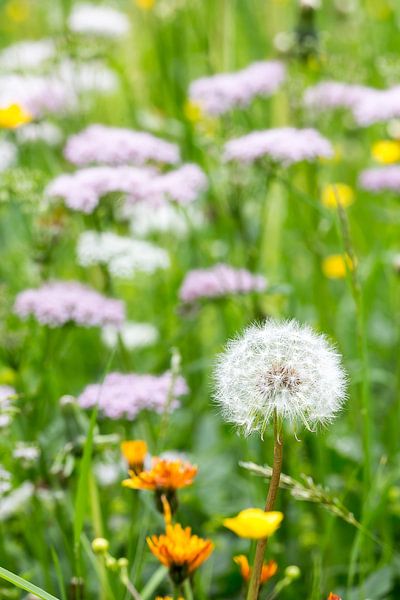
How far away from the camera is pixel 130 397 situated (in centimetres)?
151

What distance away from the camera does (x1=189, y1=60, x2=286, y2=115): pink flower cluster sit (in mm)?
2160

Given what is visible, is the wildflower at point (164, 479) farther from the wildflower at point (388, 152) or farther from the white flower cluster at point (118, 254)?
the wildflower at point (388, 152)

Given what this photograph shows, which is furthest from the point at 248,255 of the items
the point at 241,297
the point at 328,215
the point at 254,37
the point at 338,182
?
the point at 338,182

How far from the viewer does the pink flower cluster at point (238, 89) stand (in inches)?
85.0

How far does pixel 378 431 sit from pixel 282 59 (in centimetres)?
101

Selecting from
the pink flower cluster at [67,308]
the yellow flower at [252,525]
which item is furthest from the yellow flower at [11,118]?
the yellow flower at [252,525]

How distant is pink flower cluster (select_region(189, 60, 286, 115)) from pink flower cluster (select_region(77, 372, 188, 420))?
33.6 inches

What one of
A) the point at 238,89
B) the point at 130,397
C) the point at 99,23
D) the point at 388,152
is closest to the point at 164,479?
the point at 130,397

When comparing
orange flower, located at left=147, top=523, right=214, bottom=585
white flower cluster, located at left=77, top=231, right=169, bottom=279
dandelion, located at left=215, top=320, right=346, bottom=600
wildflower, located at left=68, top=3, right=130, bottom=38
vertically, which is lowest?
orange flower, located at left=147, top=523, right=214, bottom=585

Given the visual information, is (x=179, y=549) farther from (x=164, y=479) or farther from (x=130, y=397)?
(x=130, y=397)

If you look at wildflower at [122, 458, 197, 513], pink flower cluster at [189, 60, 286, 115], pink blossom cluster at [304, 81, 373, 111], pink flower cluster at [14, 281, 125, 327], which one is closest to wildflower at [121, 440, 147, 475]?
wildflower at [122, 458, 197, 513]

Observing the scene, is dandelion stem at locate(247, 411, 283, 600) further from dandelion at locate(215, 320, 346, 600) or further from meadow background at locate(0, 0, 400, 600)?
meadow background at locate(0, 0, 400, 600)

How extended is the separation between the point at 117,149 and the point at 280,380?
1128 mm

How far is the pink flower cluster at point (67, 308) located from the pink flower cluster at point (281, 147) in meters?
0.40
